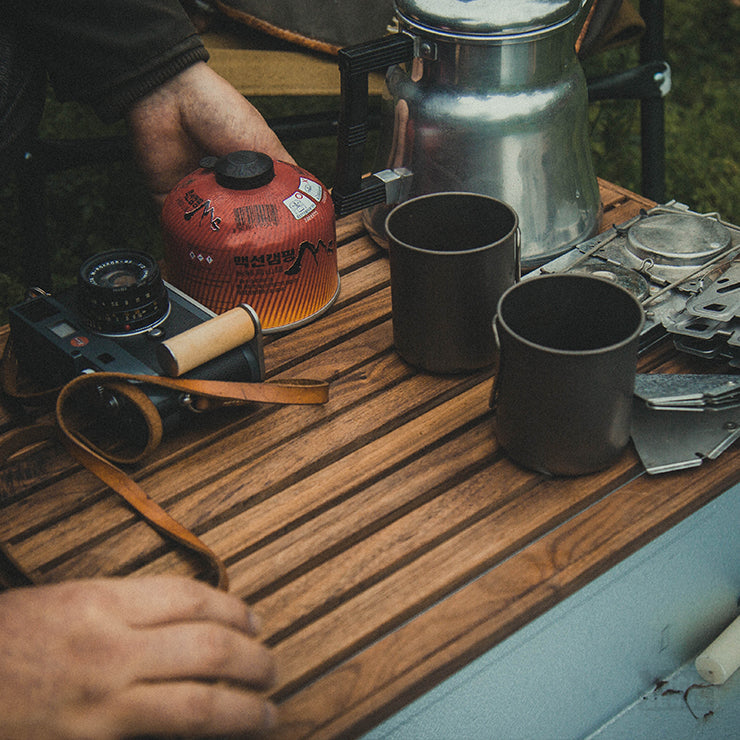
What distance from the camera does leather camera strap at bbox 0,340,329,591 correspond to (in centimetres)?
78

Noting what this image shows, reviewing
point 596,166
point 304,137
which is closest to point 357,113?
point 304,137

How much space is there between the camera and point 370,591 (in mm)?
738

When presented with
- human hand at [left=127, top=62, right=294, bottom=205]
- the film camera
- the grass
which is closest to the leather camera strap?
the film camera

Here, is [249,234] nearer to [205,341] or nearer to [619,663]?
[205,341]

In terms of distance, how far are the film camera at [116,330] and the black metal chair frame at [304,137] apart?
0.79m

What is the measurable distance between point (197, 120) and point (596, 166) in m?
1.53

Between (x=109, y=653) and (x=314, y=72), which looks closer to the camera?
(x=109, y=653)

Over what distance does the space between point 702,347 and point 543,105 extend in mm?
335

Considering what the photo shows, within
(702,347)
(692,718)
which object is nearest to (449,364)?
(702,347)

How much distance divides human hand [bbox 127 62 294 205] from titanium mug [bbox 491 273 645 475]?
51 cm

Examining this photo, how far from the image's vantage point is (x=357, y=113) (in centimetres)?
103

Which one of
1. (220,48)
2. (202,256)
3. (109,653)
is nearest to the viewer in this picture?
(109,653)

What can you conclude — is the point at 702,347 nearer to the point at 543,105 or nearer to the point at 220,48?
the point at 543,105

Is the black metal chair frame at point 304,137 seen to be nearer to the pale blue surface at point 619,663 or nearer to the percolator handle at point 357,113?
the percolator handle at point 357,113
